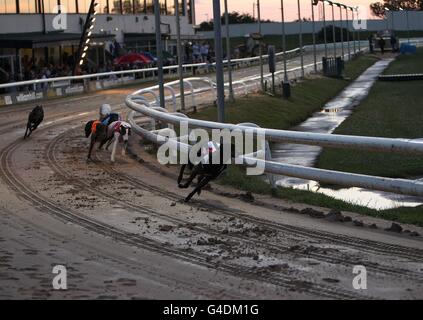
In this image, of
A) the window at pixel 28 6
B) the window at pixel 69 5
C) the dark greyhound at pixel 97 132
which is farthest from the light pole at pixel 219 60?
the window at pixel 69 5

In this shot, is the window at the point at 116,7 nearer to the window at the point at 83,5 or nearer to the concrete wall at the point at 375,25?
the window at the point at 83,5

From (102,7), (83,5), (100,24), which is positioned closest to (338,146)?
(83,5)

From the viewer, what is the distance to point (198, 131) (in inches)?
524

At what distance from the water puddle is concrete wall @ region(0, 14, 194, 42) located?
16503mm

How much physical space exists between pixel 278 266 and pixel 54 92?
27.1 m

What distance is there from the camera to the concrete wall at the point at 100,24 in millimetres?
44984

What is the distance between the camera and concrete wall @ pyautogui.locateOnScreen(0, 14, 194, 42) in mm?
44984

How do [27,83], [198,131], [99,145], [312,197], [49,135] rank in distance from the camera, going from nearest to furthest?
1. [312,197]
2. [198,131]
3. [99,145]
4. [49,135]
5. [27,83]

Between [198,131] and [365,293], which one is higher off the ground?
[198,131]

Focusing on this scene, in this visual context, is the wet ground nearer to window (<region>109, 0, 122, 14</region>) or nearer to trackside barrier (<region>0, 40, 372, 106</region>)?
trackside barrier (<region>0, 40, 372, 106</region>)

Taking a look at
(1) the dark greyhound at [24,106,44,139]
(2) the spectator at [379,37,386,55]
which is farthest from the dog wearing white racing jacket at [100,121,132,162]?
(2) the spectator at [379,37,386,55]

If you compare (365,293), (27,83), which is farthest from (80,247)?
(27,83)

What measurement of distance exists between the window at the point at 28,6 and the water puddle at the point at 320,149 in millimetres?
16742

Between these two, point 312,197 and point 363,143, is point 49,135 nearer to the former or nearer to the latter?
point 312,197
